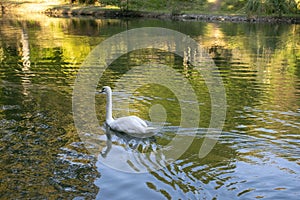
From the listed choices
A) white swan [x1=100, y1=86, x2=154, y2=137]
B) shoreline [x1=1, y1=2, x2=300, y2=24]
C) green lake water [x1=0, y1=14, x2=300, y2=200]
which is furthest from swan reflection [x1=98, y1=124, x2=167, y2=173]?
shoreline [x1=1, y1=2, x2=300, y2=24]

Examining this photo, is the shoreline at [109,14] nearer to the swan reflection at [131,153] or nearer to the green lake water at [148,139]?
the green lake water at [148,139]

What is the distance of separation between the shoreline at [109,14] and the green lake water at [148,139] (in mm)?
47370

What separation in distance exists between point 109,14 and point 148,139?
214 ft

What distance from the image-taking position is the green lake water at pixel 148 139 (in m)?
8.82

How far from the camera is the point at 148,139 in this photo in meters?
11.8

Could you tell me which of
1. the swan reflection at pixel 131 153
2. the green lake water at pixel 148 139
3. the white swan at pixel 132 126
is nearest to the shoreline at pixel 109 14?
the green lake water at pixel 148 139

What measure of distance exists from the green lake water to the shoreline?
4737 centimetres

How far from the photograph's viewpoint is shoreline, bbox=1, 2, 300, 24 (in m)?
68.9

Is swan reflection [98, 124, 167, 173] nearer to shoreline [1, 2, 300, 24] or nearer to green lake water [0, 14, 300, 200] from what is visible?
green lake water [0, 14, 300, 200]

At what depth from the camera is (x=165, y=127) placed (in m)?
12.8

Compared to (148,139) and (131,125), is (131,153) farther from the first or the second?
(131,125)

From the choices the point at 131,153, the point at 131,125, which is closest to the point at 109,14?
the point at 131,125

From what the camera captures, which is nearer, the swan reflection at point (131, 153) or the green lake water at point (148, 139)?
the green lake water at point (148, 139)

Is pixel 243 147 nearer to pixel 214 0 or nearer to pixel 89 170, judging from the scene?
pixel 89 170
